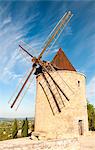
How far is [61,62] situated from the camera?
1573cm

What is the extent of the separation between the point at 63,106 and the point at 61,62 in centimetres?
350

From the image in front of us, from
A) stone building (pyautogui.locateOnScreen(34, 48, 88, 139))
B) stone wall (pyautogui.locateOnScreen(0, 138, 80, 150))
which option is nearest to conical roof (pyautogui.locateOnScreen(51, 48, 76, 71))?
stone building (pyautogui.locateOnScreen(34, 48, 88, 139))

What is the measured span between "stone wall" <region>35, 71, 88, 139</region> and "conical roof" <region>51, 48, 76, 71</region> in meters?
0.72

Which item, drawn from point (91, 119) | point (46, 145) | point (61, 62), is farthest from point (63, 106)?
point (91, 119)

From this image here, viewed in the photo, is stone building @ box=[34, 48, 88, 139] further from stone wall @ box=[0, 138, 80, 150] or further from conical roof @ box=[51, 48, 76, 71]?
stone wall @ box=[0, 138, 80, 150]

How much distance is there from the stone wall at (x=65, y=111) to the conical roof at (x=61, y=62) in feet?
2.36

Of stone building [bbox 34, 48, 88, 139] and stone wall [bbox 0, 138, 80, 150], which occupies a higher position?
stone building [bbox 34, 48, 88, 139]

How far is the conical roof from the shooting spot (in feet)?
50.5

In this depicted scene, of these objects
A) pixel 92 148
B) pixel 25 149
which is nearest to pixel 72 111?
pixel 92 148

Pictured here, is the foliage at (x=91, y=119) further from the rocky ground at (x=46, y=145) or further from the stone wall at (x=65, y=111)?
the rocky ground at (x=46, y=145)

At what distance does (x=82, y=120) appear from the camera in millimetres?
14938

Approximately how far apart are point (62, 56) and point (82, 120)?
515 cm

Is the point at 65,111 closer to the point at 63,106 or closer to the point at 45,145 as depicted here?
the point at 63,106

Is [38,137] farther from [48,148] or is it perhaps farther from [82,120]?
[48,148]
